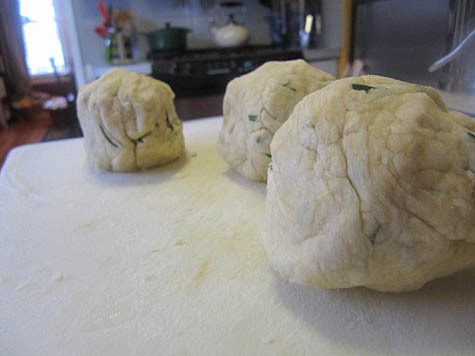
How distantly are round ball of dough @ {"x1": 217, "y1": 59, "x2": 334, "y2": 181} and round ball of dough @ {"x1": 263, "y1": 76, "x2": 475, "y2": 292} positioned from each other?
382mm

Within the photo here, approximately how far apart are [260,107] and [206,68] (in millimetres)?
1731

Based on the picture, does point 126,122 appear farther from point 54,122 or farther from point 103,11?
point 54,122

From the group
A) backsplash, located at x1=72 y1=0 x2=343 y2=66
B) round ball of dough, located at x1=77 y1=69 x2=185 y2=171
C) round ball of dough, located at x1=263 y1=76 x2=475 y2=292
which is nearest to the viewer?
round ball of dough, located at x1=263 y1=76 x2=475 y2=292

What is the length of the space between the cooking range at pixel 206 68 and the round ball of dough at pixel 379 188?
2.11 meters

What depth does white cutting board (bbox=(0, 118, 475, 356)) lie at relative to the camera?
67 cm

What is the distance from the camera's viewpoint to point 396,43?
1.04 metres

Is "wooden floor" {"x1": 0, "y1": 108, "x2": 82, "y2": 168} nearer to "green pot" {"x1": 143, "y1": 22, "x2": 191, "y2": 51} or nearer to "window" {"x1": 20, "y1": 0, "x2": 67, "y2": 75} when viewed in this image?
"window" {"x1": 20, "y1": 0, "x2": 67, "y2": 75}

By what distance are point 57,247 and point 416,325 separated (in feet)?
2.94

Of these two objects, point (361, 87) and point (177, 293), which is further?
point (177, 293)

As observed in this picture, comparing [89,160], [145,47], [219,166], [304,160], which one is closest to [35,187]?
[89,160]

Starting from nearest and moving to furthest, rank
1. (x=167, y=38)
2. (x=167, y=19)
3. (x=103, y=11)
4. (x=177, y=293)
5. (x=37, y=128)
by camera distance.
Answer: (x=177, y=293) < (x=103, y=11) < (x=167, y=38) < (x=167, y=19) < (x=37, y=128)

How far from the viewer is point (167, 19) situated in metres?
3.29

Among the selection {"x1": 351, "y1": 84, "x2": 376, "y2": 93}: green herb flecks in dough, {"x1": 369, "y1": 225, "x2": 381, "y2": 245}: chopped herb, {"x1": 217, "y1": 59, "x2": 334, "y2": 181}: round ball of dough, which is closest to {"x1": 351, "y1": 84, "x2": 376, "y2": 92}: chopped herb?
{"x1": 351, "y1": 84, "x2": 376, "y2": 93}: green herb flecks in dough

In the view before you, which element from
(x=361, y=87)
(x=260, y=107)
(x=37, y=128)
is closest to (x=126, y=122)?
(x=260, y=107)
